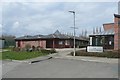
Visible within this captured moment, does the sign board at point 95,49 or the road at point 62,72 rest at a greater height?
the sign board at point 95,49

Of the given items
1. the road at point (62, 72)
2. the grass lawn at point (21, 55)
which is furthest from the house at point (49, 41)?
the road at point (62, 72)

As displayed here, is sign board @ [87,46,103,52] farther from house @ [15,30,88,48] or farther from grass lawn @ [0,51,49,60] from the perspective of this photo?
house @ [15,30,88,48]

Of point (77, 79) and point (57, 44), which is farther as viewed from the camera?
point (57, 44)

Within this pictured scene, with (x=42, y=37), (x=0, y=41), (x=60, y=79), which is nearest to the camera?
(x=60, y=79)

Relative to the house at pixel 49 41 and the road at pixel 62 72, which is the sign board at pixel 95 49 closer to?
the road at pixel 62 72

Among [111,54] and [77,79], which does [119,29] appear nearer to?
[111,54]

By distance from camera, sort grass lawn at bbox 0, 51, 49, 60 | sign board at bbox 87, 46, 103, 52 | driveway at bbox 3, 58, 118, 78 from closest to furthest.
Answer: driveway at bbox 3, 58, 118, 78 → grass lawn at bbox 0, 51, 49, 60 → sign board at bbox 87, 46, 103, 52

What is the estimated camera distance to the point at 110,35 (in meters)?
37.6

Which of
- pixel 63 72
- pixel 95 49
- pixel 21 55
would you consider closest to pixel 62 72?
pixel 63 72

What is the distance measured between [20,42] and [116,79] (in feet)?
149

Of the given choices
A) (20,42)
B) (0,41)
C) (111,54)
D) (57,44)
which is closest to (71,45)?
(57,44)

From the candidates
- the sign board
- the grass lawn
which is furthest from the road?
the sign board

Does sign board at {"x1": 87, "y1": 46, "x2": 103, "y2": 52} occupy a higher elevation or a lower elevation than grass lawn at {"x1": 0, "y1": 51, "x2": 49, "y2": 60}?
higher

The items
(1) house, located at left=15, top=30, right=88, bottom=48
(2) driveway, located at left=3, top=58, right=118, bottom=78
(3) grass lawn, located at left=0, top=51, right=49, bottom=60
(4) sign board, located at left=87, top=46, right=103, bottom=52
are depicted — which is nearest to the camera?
(2) driveway, located at left=3, top=58, right=118, bottom=78
